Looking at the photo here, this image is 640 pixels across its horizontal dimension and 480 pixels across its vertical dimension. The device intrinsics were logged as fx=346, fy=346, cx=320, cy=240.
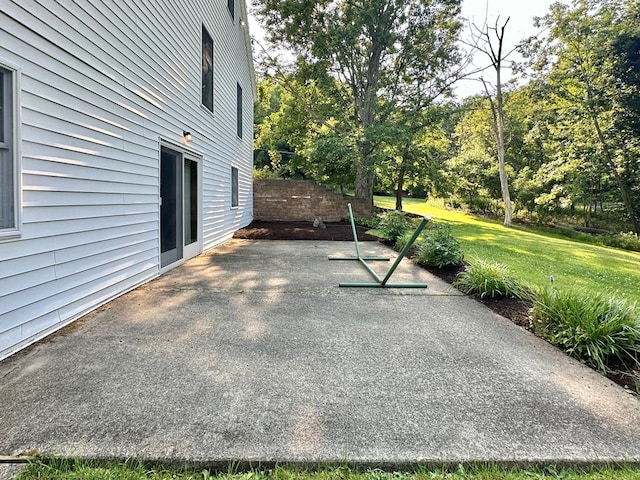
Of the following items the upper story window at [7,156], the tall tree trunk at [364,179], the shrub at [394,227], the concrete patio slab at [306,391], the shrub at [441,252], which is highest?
the tall tree trunk at [364,179]

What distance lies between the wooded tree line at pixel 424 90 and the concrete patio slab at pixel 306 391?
10.6m

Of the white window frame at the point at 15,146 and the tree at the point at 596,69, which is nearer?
the white window frame at the point at 15,146

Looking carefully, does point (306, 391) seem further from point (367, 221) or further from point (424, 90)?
point (424, 90)

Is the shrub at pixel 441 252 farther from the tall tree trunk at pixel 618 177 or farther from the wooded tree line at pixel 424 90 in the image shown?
the tall tree trunk at pixel 618 177

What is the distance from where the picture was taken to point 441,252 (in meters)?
5.60

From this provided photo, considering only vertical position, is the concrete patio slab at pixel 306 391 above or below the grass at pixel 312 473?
above

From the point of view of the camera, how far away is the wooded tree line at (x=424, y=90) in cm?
1348

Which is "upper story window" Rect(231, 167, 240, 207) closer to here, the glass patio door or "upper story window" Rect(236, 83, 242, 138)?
"upper story window" Rect(236, 83, 242, 138)

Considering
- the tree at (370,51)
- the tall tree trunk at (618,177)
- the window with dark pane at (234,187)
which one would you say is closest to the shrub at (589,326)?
the window with dark pane at (234,187)

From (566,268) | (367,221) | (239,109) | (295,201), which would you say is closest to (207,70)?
(239,109)

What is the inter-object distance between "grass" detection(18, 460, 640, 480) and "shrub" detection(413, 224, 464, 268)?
415 centimetres

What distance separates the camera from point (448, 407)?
6.27 ft

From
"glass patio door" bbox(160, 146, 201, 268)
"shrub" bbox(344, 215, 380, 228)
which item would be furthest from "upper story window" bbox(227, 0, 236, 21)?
"shrub" bbox(344, 215, 380, 228)

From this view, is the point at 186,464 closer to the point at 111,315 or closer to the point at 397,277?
the point at 111,315
